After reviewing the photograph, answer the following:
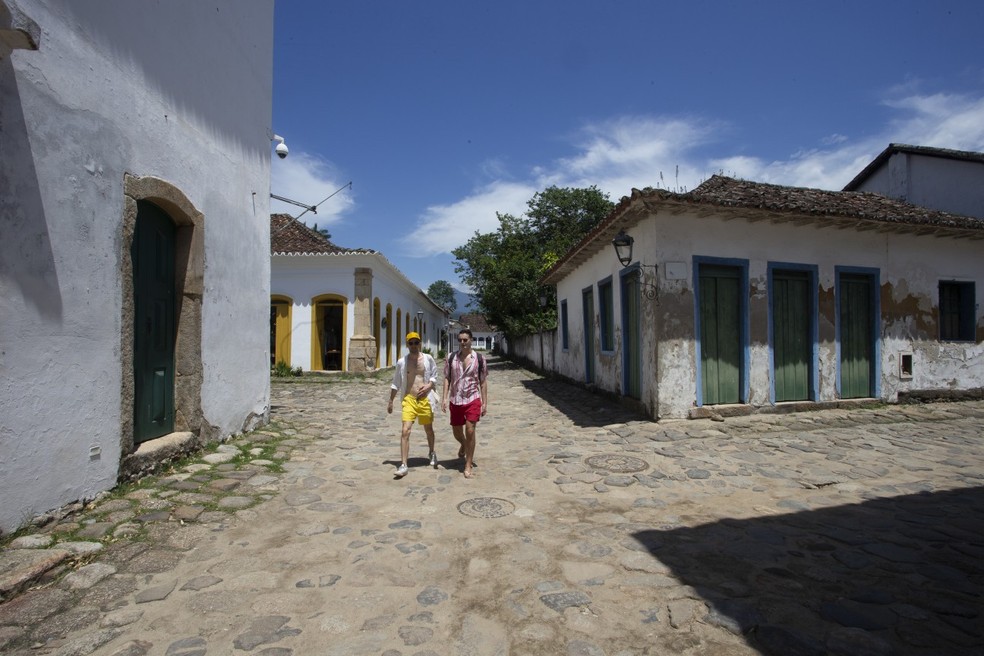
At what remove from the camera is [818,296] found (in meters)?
8.51

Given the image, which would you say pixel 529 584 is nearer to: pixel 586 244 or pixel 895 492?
pixel 895 492

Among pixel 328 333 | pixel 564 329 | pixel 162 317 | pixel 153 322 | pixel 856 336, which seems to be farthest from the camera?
pixel 328 333

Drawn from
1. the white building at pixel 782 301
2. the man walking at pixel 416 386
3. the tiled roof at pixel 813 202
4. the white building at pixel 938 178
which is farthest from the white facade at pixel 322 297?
the white building at pixel 938 178

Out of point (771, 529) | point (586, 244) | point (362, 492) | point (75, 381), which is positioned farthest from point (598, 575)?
point (586, 244)

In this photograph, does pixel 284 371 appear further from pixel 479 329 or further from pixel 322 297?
pixel 479 329

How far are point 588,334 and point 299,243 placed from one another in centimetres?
1039

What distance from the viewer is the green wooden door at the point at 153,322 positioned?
192 inches

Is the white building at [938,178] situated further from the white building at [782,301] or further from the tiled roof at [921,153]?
the white building at [782,301]

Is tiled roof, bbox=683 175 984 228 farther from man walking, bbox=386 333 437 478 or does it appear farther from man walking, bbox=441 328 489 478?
man walking, bbox=386 333 437 478

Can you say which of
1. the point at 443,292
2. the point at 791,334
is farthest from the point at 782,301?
the point at 443,292

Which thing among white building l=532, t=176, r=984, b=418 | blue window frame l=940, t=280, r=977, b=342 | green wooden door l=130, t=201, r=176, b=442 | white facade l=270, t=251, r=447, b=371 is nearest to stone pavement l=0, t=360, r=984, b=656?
green wooden door l=130, t=201, r=176, b=442

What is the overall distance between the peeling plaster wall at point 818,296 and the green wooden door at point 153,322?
6.25 metres

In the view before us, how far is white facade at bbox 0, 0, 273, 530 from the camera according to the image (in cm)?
341

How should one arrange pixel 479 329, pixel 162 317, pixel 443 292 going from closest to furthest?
pixel 162 317, pixel 479 329, pixel 443 292
